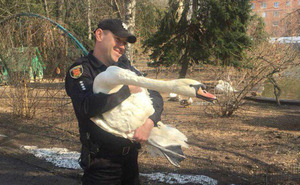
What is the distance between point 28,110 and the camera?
7180mm

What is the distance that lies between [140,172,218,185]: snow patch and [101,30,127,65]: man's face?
2114mm

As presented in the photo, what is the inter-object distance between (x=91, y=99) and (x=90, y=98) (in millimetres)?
14

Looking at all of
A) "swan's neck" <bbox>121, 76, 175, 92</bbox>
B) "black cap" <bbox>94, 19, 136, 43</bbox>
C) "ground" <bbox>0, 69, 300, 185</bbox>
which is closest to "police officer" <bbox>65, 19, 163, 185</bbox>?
"black cap" <bbox>94, 19, 136, 43</bbox>

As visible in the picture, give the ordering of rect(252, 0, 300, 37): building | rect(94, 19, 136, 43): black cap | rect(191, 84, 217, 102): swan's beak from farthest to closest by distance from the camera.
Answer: rect(252, 0, 300, 37): building → rect(94, 19, 136, 43): black cap → rect(191, 84, 217, 102): swan's beak

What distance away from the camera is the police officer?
2.02m

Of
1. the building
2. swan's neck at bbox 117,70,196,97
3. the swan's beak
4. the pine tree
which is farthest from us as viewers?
the pine tree

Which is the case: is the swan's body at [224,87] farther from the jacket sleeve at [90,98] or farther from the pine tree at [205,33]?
the jacket sleeve at [90,98]

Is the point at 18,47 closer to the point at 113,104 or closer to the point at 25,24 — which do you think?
the point at 25,24

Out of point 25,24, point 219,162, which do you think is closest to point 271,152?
point 219,162

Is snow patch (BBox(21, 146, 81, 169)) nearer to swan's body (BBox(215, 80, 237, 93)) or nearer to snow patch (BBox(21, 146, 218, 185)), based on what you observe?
snow patch (BBox(21, 146, 218, 185))

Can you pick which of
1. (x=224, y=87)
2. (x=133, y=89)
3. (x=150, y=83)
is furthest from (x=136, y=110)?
(x=224, y=87)

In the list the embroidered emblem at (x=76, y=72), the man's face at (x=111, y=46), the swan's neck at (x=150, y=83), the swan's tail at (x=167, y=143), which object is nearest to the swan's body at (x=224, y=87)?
the swan's tail at (x=167, y=143)

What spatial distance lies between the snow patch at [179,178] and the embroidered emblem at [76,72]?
223 cm

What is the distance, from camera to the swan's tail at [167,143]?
210cm
